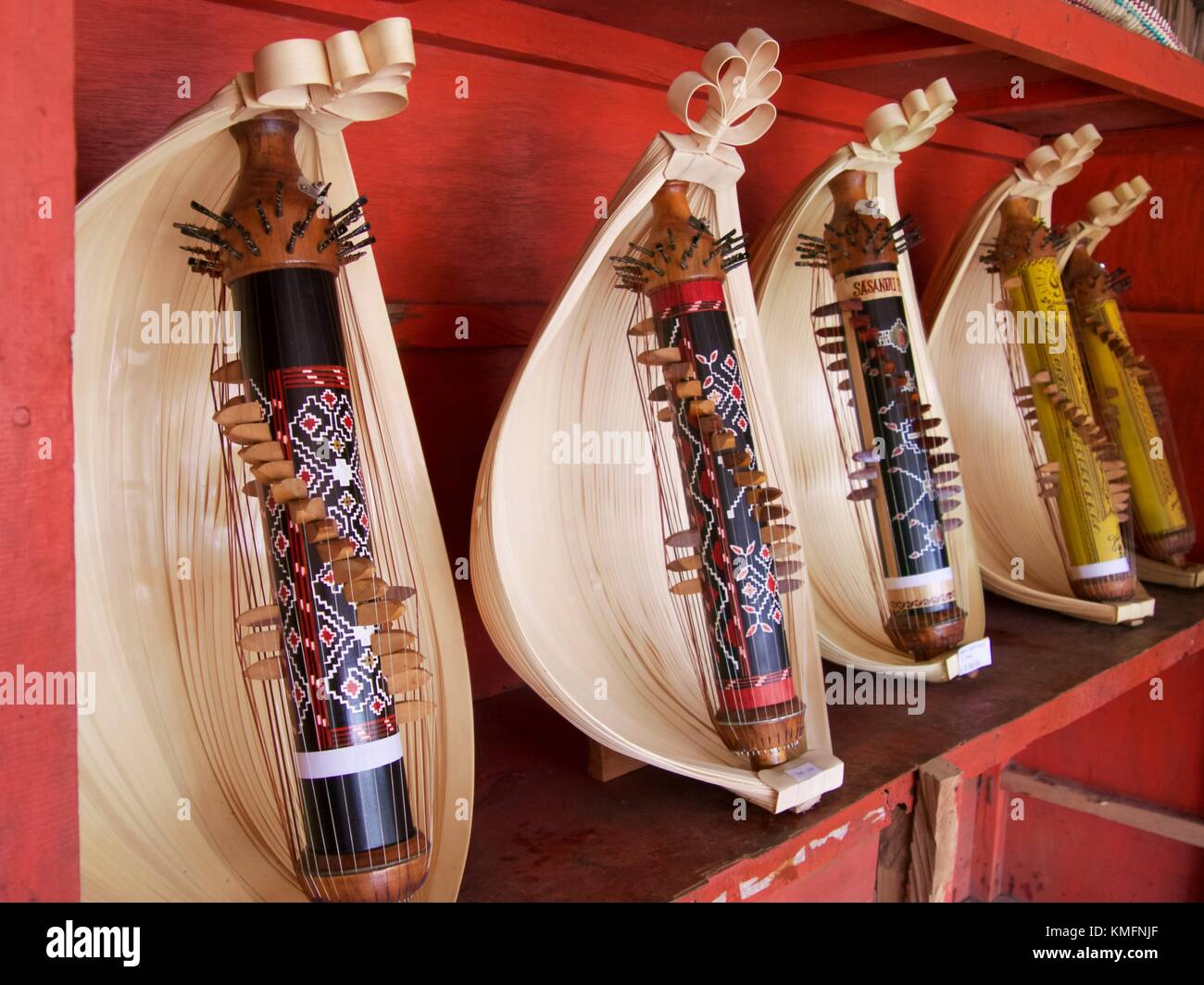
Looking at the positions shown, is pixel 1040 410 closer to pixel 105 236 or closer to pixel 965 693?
pixel 965 693

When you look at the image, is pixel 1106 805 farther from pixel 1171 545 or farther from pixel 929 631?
pixel 929 631

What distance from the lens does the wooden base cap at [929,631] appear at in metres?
1.02

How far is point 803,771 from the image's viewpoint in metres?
0.79

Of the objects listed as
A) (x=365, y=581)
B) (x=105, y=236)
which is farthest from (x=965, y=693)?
(x=105, y=236)

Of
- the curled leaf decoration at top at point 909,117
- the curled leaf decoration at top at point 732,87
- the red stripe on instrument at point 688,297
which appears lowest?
the red stripe on instrument at point 688,297

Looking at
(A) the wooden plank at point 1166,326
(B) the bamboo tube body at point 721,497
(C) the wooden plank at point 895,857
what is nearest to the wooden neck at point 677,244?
(B) the bamboo tube body at point 721,497

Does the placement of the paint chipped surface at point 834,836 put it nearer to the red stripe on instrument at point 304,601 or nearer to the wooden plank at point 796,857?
the wooden plank at point 796,857

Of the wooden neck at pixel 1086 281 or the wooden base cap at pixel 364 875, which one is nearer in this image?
the wooden base cap at pixel 364 875

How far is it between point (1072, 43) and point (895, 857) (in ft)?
2.87

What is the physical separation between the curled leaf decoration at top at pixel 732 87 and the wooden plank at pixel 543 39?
271mm

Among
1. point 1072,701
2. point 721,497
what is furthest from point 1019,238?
point 721,497

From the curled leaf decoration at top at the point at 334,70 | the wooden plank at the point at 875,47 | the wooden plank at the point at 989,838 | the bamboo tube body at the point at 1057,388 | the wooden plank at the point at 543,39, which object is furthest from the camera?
the wooden plank at the point at 989,838

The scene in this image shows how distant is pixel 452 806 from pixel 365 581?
0.62 feet

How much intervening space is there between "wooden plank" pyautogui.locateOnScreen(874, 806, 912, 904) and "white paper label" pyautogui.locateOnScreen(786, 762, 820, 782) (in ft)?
0.63
